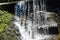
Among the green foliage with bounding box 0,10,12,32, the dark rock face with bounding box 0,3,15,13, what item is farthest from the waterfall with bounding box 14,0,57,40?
the green foliage with bounding box 0,10,12,32

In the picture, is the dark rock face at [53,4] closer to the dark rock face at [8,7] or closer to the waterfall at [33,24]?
the waterfall at [33,24]

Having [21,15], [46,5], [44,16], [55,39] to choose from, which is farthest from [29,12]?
[55,39]

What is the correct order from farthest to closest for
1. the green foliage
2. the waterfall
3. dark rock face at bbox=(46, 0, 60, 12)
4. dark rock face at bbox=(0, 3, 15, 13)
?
dark rock face at bbox=(46, 0, 60, 12), dark rock face at bbox=(0, 3, 15, 13), the waterfall, the green foliage

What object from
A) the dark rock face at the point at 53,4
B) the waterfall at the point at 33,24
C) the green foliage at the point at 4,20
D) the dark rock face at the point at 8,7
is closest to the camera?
the green foliage at the point at 4,20

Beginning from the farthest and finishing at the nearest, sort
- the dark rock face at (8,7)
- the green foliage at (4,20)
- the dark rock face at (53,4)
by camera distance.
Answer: the dark rock face at (53,4) → the dark rock face at (8,7) → the green foliage at (4,20)

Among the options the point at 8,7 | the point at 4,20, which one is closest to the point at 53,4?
the point at 8,7

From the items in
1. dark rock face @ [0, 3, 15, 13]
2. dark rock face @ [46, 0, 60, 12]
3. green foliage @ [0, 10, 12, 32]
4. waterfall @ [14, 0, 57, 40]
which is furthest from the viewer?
dark rock face @ [46, 0, 60, 12]

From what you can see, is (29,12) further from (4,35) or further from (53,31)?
(4,35)

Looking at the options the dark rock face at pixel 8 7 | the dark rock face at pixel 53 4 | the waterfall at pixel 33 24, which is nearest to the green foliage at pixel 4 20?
the waterfall at pixel 33 24

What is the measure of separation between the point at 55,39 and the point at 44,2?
12.0 feet

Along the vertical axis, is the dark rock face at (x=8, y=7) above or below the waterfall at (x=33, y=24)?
above

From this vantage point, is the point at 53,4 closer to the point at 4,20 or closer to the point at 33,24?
the point at 33,24

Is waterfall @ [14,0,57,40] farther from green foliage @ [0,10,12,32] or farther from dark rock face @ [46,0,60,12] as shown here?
dark rock face @ [46,0,60,12]

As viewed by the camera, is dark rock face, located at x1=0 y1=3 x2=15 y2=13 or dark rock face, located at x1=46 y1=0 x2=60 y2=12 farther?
dark rock face, located at x1=46 y1=0 x2=60 y2=12
